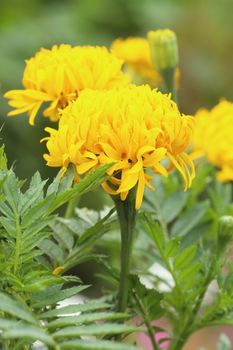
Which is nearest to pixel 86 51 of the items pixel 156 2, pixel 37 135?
pixel 37 135

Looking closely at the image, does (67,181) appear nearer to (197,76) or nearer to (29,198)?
(29,198)

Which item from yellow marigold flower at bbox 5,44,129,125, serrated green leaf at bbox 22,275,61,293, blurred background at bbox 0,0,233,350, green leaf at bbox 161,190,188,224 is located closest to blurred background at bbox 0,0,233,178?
blurred background at bbox 0,0,233,350


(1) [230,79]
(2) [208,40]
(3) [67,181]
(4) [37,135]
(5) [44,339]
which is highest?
(2) [208,40]

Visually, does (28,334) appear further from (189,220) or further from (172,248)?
(189,220)

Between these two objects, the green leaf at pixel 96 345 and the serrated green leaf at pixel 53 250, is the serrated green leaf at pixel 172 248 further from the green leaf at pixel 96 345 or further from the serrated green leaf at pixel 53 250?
the green leaf at pixel 96 345

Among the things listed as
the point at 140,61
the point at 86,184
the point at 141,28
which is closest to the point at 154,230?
the point at 86,184

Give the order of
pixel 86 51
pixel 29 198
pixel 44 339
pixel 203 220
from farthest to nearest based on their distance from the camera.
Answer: pixel 203 220 < pixel 86 51 < pixel 29 198 < pixel 44 339

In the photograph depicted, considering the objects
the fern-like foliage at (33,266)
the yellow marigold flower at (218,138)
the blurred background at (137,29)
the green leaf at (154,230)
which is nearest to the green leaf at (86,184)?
the fern-like foliage at (33,266)
